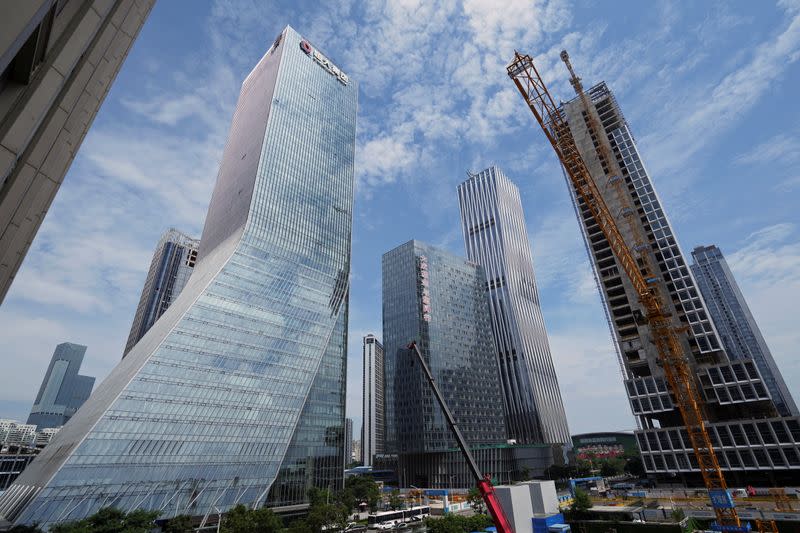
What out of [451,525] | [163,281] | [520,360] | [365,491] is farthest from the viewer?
[163,281]

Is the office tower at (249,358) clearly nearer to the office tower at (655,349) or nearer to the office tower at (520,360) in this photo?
the office tower at (655,349)

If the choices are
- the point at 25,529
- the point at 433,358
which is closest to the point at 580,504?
the point at 25,529

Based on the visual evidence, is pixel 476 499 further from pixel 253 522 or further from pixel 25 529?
pixel 25 529

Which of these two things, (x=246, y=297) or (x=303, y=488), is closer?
(x=303, y=488)

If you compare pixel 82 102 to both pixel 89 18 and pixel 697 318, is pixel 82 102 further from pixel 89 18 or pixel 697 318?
pixel 697 318

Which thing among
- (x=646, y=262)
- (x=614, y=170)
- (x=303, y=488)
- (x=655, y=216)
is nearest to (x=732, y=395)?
(x=646, y=262)

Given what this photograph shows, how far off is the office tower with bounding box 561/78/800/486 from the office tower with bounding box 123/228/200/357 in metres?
173

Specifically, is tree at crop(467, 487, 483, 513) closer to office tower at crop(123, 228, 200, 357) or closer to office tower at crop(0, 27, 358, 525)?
office tower at crop(0, 27, 358, 525)

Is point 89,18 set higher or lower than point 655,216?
lower

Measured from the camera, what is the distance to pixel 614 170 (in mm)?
117000

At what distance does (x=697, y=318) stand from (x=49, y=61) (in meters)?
120

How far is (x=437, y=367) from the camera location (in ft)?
447

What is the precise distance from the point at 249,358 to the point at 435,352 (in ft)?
266

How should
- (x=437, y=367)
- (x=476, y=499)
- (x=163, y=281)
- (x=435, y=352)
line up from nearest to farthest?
(x=476, y=499) < (x=437, y=367) < (x=435, y=352) < (x=163, y=281)
